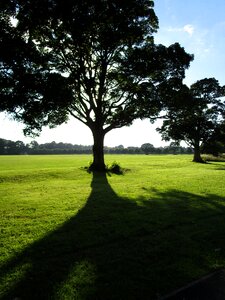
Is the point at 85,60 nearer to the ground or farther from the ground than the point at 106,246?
farther from the ground

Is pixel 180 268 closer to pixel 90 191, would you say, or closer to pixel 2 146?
pixel 90 191

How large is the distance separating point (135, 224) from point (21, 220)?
150 inches

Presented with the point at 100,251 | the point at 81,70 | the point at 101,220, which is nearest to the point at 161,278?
the point at 100,251

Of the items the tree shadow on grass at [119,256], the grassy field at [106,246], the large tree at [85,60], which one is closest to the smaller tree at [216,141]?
the large tree at [85,60]

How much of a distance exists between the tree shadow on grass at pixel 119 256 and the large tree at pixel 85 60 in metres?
11.0

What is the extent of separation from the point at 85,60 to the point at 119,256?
77.6ft

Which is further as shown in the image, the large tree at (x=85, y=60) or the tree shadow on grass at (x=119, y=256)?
the large tree at (x=85, y=60)

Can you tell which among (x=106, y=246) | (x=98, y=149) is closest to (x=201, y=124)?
(x=98, y=149)

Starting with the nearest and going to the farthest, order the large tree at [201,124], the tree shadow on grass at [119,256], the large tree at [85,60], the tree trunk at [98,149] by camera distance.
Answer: the tree shadow on grass at [119,256] → the large tree at [85,60] → the tree trunk at [98,149] → the large tree at [201,124]

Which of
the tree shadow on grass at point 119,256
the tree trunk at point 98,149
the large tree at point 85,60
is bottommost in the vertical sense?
the tree shadow on grass at point 119,256

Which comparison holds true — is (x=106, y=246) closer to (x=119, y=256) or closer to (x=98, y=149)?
(x=119, y=256)

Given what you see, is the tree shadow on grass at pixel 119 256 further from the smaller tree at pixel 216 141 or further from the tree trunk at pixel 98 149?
the smaller tree at pixel 216 141

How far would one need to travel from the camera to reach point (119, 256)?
6.54 metres

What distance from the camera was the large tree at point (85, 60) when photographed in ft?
60.7
